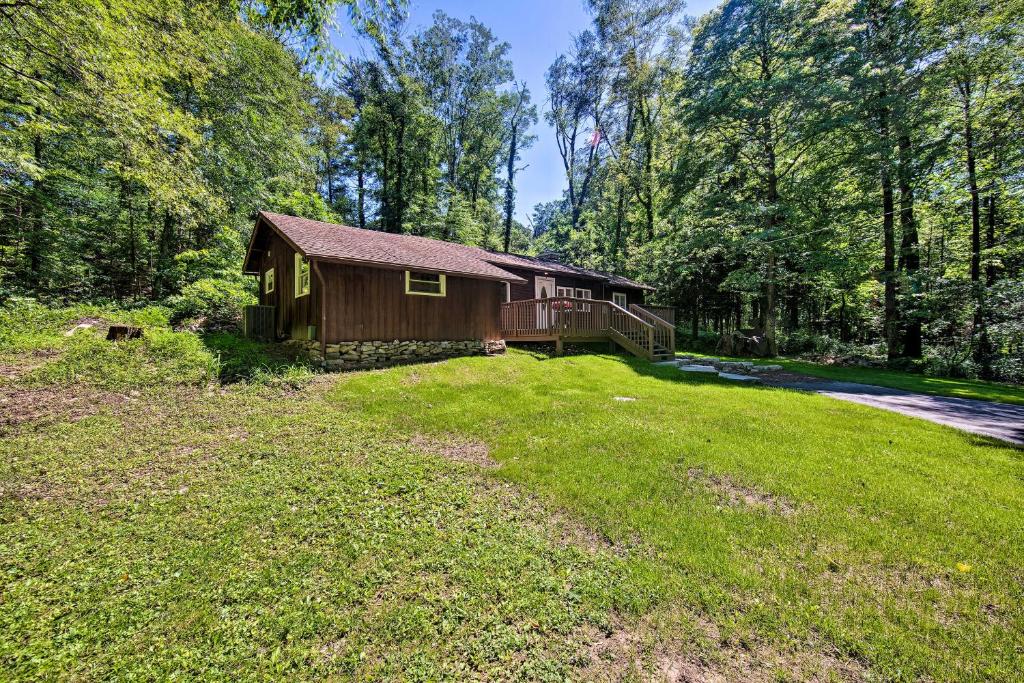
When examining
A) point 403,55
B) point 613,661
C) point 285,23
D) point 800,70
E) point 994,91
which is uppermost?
point 403,55

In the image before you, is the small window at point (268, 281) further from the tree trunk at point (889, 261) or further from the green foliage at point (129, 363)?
the tree trunk at point (889, 261)

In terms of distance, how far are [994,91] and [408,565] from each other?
2159 cm

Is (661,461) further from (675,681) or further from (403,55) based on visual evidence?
(403,55)

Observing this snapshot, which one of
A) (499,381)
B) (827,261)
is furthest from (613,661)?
(827,261)

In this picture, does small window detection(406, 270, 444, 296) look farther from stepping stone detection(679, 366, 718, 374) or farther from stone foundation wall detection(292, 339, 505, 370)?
stepping stone detection(679, 366, 718, 374)

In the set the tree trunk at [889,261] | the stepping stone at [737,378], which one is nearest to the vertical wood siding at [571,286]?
the stepping stone at [737,378]

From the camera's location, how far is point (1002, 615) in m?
2.28

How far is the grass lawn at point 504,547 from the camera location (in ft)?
6.95

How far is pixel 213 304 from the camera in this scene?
13.8m

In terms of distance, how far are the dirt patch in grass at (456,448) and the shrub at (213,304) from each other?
12.3 m

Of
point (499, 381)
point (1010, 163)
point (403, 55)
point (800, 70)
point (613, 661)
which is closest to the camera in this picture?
point (613, 661)

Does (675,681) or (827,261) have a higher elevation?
(827,261)

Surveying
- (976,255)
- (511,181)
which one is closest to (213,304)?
(511,181)

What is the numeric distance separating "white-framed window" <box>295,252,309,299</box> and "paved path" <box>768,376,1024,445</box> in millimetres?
12729
